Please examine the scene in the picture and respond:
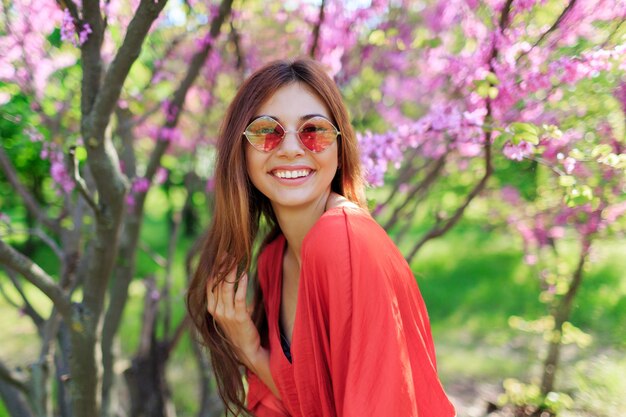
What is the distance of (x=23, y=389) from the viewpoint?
2.89m

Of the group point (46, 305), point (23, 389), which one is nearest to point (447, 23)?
point (23, 389)

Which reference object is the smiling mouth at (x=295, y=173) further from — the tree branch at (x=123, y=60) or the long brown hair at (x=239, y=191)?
the tree branch at (x=123, y=60)

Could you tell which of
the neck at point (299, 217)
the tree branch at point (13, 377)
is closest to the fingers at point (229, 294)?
the neck at point (299, 217)

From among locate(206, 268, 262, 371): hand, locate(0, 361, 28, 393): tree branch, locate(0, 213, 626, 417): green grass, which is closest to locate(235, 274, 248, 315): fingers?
locate(206, 268, 262, 371): hand

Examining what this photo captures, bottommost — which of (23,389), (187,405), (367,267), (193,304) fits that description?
(187,405)

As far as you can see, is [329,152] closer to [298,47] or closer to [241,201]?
[241,201]

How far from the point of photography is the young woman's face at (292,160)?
69.7 inches

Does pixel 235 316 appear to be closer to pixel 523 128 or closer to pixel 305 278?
pixel 305 278

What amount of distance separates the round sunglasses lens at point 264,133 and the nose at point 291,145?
2 cm

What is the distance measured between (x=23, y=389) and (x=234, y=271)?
1.62 m

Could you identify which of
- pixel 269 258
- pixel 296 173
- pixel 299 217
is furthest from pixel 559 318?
A: pixel 296 173

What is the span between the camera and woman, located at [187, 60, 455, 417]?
1.44m

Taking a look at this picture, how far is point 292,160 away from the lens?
1802 millimetres

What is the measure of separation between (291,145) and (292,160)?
0.17 feet
